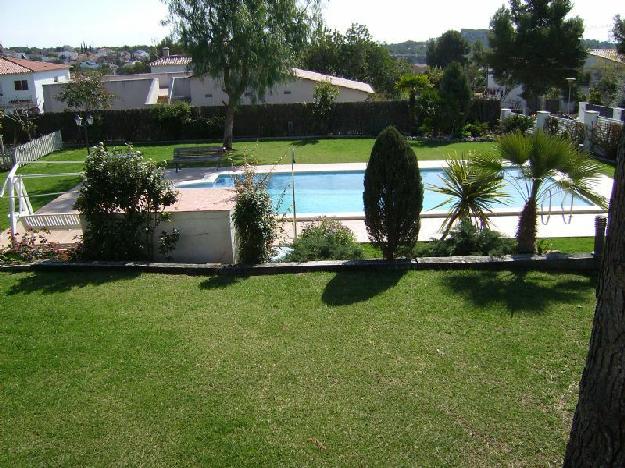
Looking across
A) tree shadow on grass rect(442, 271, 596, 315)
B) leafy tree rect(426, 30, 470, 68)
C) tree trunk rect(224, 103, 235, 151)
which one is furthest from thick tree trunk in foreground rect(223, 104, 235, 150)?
leafy tree rect(426, 30, 470, 68)

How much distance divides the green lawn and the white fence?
51.9ft

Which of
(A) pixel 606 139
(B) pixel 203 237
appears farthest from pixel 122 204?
(A) pixel 606 139

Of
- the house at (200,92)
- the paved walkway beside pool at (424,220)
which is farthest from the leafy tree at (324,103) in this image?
the paved walkway beside pool at (424,220)

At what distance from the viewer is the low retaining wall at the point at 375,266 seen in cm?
834

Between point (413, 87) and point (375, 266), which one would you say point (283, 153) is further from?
point (375, 266)

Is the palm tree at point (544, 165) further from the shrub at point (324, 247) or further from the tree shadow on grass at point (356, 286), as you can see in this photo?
the shrub at point (324, 247)

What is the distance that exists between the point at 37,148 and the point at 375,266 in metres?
20.7

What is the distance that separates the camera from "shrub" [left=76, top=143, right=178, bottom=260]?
30.1 feet

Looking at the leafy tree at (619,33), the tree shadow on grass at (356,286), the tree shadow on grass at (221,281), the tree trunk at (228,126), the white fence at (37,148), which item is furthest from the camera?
A: the leafy tree at (619,33)

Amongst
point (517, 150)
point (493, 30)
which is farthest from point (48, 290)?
point (493, 30)

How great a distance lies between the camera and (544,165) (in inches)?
335

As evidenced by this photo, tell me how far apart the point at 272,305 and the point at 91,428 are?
2.97 m

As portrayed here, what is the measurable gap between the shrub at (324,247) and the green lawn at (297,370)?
37.4 inches

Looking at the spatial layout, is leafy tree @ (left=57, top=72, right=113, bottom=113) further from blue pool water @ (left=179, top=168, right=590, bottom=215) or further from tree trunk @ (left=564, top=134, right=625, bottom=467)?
tree trunk @ (left=564, top=134, right=625, bottom=467)
